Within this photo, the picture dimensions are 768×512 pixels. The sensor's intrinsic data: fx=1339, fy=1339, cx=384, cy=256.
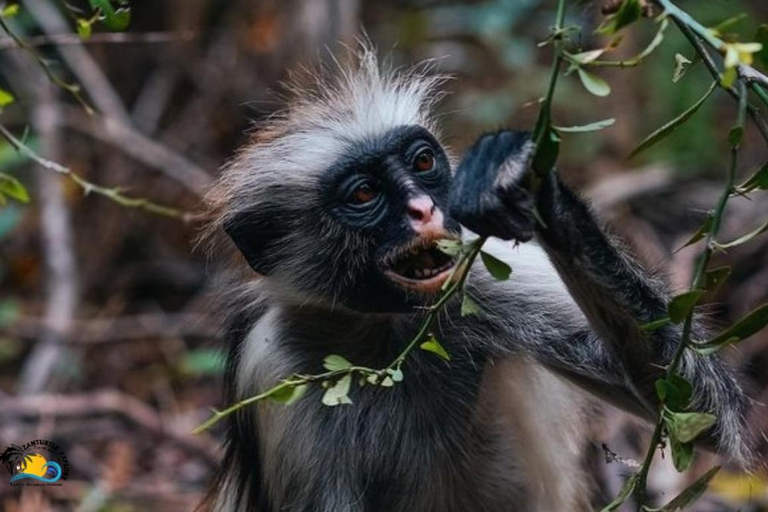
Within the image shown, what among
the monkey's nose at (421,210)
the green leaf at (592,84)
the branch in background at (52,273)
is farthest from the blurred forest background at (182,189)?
the green leaf at (592,84)

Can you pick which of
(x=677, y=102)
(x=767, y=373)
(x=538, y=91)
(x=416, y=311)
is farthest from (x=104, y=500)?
(x=538, y=91)

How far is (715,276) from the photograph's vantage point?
10.2ft

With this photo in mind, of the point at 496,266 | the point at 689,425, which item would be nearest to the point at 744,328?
the point at 689,425

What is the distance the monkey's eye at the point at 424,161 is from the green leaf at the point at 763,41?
1.65 m

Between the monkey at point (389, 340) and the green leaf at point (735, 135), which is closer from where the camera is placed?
the green leaf at point (735, 135)

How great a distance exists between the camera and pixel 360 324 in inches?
196

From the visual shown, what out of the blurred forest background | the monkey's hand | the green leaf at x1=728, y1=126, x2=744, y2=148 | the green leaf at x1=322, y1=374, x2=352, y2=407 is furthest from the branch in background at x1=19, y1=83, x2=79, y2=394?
the green leaf at x1=728, y1=126, x2=744, y2=148

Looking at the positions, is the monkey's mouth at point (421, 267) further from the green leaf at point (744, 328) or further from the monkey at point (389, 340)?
the green leaf at point (744, 328)

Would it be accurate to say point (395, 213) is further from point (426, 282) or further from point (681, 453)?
point (681, 453)

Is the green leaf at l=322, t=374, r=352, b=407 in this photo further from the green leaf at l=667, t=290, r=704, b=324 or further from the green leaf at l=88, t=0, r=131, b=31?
the green leaf at l=88, t=0, r=131, b=31

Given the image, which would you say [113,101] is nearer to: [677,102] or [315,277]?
[677,102]

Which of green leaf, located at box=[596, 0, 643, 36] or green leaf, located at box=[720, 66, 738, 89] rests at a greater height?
green leaf, located at box=[596, 0, 643, 36]

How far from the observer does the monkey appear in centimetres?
445

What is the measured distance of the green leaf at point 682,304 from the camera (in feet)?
9.82
